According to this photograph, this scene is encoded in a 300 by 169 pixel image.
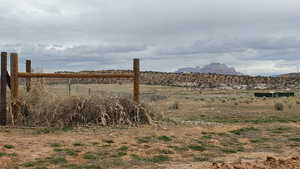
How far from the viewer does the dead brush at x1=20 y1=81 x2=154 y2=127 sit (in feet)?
38.2

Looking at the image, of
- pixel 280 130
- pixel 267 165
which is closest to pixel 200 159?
pixel 267 165

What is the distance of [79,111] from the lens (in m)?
11.7

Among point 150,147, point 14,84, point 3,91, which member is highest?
point 14,84

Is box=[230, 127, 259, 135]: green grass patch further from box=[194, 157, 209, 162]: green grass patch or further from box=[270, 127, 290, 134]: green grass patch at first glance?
box=[194, 157, 209, 162]: green grass patch

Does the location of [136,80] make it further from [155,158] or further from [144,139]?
[155,158]

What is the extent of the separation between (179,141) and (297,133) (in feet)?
13.9

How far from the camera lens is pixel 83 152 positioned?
851 cm

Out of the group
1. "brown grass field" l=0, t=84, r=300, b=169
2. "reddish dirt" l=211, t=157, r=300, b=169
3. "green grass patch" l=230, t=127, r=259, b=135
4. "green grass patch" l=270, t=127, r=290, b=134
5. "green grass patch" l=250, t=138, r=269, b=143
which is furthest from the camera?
"green grass patch" l=270, t=127, r=290, b=134

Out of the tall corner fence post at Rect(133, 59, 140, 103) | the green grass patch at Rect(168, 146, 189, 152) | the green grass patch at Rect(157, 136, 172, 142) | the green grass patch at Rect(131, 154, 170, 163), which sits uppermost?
the tall corner fence post at Rect(133, 59, 140, 103)

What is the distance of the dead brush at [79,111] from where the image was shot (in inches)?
458

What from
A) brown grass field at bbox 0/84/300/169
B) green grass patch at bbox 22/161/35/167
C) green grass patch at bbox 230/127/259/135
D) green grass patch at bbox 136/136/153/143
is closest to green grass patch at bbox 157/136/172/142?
brown grass field at bbox 0/84/300/169

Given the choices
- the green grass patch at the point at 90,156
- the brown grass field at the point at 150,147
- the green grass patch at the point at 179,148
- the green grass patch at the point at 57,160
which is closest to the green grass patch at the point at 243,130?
the brown grass field at the point at 150,147

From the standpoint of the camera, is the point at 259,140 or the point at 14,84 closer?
the point at 259,140

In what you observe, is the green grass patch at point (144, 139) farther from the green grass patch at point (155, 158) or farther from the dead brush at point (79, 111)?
the dead brush at point (79, 111)
